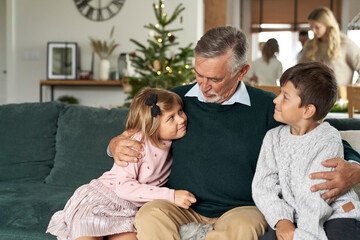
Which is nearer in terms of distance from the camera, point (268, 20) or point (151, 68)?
point (151, 68)

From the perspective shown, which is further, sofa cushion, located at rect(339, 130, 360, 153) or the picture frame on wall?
the picture frame on wall

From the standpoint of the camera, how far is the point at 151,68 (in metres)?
4.28

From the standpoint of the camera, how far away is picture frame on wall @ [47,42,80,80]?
660 cm

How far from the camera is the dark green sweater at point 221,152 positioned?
182cm

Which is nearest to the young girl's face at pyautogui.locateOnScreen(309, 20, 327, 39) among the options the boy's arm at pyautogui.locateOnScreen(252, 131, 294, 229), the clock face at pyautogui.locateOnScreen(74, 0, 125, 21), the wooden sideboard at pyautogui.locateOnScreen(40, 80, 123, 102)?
the boy's arm at pyautogui.locateOnScreen(252, 131, 294, 229)

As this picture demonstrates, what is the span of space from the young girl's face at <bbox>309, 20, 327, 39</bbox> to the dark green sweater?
7.54ft

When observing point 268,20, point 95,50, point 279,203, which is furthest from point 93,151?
point 268,20

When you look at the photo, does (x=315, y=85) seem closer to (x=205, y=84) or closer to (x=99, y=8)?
(x=205, y=84)

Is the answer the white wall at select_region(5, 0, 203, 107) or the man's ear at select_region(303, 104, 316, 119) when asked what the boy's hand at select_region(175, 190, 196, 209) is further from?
the white wall at select_region(5, 0, 203, 107)

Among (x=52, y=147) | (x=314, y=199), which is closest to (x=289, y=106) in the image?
(x=314, y=199)

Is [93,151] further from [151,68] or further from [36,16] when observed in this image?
[36,16]

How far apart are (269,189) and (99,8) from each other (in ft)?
18.2

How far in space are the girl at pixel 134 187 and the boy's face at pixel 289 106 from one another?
42 cm

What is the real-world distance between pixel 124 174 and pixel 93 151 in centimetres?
73
